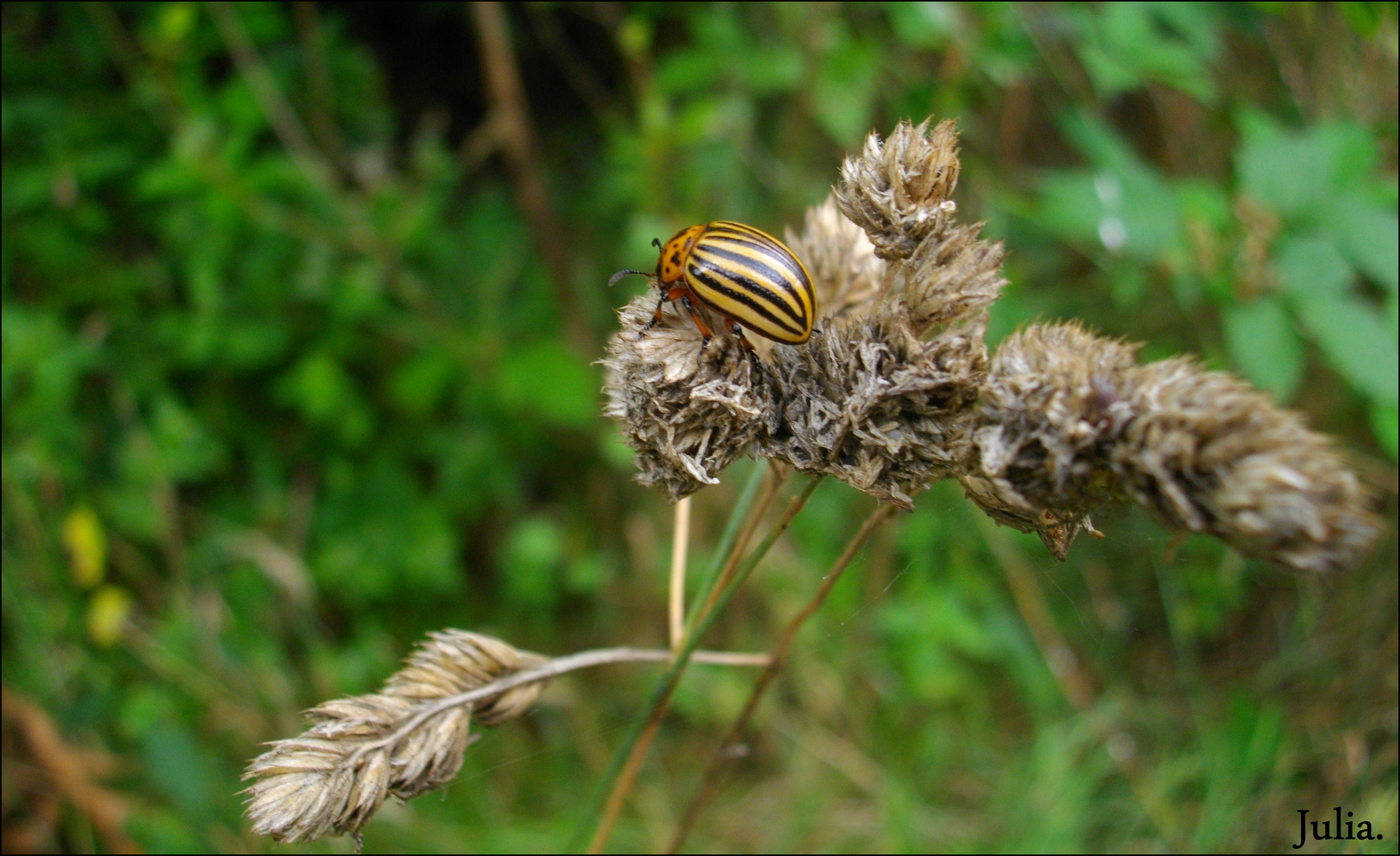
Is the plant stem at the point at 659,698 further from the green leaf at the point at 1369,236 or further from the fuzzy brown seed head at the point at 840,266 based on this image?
the green leaf at the point at 1369,236

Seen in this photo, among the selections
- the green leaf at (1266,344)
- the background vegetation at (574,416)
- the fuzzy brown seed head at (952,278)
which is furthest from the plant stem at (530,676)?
the green leaf at (1266,344)

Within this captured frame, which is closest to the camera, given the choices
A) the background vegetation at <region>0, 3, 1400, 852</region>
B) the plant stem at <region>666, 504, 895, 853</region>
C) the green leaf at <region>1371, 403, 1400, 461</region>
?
the plant stem at <region>666, 504, 895, 853</region>

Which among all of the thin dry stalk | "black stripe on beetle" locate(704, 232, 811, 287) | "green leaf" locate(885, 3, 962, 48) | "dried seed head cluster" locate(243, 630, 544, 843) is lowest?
"dried seed head cluster" locate(243, 630, 544, 843)

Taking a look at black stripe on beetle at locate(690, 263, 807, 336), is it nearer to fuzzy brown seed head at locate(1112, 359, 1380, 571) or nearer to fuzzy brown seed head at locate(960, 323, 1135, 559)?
fuzzy brown seed head at locate(960, 323, 1135, 559)

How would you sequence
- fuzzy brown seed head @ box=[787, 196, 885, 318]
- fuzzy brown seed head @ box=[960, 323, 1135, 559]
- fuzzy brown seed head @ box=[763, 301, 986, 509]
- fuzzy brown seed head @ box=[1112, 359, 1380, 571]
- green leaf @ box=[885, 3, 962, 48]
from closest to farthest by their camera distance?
fuzzy brown seed head @ box=[1112, 359, 1380, 571] < fuzzy brown seed head @ box=[960, 323, 1135, 559] < fuzzy brown seed head @ box=[763, 301, 986, 509] < fuzzy brown seed head @ box=[787, 196, 885, 318] < green leaf @ box=[885, 3, 962, 48]

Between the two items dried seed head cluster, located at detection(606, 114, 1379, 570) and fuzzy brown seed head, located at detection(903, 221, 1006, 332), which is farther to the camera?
fuzzy brown seed head, located at detection(903, 221, 1006, 332)

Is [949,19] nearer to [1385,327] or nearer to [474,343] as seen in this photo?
[1385,327]

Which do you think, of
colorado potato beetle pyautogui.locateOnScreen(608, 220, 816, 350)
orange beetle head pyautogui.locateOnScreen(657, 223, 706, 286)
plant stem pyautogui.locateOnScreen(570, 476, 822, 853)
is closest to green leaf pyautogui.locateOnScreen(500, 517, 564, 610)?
plant stem pyautogui.locateOnScreen(570, 476, 822, 853)
